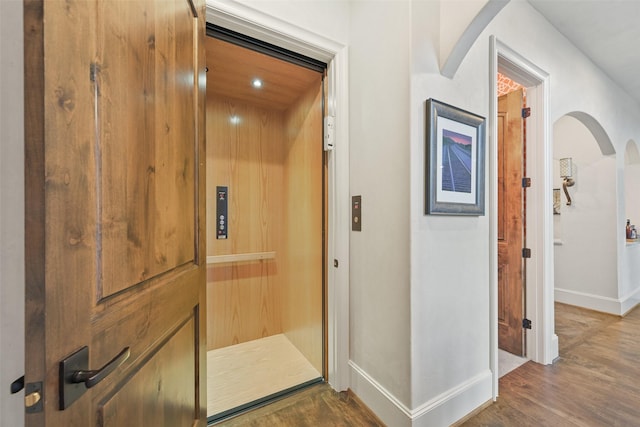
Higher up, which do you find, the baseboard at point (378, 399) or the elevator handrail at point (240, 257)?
the elevator handrail at point (240, 257)

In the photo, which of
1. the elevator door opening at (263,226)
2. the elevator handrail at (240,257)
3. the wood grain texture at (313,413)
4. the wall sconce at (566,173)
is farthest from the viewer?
the wall sconce at (566,173)

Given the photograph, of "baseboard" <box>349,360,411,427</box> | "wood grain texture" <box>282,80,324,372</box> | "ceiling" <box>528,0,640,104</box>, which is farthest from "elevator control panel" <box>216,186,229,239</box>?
"ceiling" <box>528,0,640,104</box>

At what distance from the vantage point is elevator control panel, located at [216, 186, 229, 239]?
2504 mm

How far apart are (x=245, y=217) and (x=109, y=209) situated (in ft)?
6.67

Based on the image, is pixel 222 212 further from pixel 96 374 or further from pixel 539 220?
pixel 539 220

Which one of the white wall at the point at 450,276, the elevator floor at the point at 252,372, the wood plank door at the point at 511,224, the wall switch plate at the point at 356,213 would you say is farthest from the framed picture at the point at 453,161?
the elevator floor at the point at 252,372

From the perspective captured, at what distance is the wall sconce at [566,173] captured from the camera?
3.47 m

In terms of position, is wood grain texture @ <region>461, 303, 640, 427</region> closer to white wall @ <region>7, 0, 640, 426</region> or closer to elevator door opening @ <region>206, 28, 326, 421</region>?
white wall @ <region>7, 0, 640, 426</region>

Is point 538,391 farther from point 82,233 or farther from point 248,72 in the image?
point 248,72

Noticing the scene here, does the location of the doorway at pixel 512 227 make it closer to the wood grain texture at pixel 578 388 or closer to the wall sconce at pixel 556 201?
the wood grain texture at pixel 578 388

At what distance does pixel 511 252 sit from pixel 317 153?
6.21 feet

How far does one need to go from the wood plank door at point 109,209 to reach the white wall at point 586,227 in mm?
4600

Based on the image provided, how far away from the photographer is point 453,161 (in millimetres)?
1485

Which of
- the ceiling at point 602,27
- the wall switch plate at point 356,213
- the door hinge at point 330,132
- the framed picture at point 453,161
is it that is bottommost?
the wall switch plate at point 356,213
